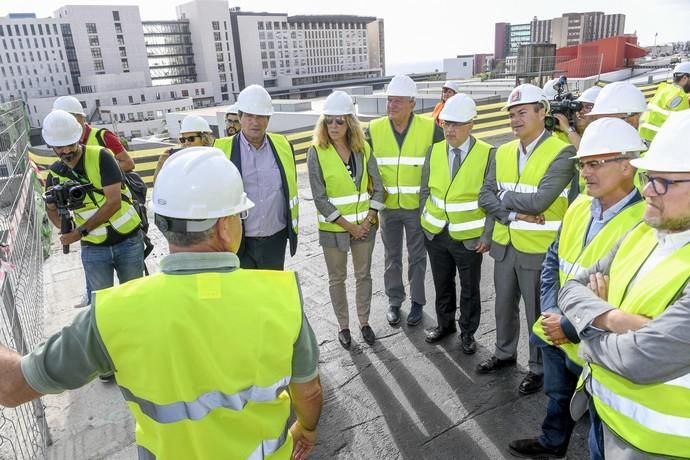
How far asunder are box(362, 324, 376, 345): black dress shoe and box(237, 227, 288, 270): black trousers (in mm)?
942

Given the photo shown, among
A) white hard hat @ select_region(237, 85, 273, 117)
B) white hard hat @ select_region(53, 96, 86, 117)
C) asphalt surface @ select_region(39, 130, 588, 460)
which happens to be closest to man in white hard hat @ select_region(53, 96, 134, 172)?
white hard hat @ select_region(53, 96, 86, 117)

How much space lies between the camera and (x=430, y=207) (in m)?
3.61

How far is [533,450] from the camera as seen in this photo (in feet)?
8.30

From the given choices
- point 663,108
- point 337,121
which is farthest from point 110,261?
point 663,108

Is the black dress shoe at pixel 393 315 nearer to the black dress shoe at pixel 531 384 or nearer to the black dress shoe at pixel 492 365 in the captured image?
the black dress shoe at pixel 492 365

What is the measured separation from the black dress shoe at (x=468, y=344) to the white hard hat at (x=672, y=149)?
88.8 inches

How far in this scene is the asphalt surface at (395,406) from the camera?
8.79 ft

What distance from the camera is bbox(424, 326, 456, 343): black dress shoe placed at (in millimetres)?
3701

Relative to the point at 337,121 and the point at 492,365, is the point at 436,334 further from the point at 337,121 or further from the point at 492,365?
the point at 337,121

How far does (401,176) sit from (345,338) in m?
1.48

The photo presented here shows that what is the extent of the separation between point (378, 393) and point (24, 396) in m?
2.27

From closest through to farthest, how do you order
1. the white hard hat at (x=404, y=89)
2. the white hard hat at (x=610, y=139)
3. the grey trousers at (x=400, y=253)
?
the white hard hat at (x=610, y=139), the white hard hat at (x=404, y=89), the grey trousers at (x=400, y=253)

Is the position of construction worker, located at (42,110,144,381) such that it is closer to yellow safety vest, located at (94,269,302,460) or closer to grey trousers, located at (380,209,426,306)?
grey trousers, located at (380,209,426,306)

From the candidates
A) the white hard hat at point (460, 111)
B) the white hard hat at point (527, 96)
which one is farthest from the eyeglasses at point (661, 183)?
the white hard hat at point (460, 111)
